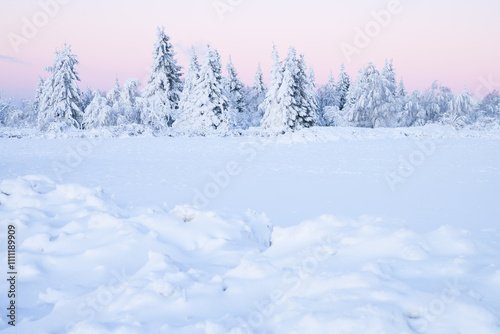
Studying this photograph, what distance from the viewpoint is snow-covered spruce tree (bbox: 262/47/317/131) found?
1104 inches

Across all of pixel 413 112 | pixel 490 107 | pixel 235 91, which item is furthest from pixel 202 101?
pixel 490 107

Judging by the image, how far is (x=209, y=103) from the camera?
27344 mm

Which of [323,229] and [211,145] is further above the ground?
[323,229]

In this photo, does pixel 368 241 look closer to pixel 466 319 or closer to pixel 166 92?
pixel 466 319

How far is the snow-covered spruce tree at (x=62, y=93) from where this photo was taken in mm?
27625

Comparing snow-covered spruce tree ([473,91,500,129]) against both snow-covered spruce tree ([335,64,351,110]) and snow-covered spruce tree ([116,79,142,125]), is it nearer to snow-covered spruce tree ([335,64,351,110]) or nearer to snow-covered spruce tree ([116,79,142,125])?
snow-covered spruce tree ([335,64,351,110])

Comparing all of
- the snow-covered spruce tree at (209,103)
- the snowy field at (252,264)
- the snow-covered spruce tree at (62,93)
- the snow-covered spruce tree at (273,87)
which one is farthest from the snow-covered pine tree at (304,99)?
the snowy field at (252,264)

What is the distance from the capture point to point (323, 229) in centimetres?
367

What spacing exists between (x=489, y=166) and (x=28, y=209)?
42.8 feet

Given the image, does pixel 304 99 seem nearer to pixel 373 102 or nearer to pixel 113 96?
pixel 373 102

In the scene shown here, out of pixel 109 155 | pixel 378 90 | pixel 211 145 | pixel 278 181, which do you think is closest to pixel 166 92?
pixel 211 145

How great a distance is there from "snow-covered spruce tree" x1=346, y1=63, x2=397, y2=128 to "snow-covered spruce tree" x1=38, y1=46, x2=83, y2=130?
2667cm

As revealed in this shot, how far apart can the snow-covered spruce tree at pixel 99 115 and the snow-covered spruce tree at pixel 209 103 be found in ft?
17.9

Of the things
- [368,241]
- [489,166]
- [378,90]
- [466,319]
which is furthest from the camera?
[378,90]
